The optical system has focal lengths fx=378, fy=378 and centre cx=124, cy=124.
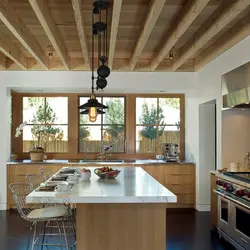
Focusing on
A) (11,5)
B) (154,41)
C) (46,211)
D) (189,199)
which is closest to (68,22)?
(11,5)

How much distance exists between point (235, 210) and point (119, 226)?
1.64 m

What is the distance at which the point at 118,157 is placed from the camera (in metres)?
7.71

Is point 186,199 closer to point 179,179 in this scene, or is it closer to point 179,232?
point 179,179

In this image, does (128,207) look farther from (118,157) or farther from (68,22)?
(118,157)

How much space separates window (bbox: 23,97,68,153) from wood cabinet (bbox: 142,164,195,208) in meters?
1.91

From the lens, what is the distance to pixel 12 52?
18.5 feet

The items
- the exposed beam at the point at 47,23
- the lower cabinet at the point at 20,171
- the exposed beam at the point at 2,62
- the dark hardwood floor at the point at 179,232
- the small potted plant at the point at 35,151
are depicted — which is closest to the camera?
the exposed beam at the point at 47,23

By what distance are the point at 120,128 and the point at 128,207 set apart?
447cm

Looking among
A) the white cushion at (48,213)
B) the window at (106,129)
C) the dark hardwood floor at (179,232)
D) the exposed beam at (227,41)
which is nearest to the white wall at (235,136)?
the exposed beam at (227,41)

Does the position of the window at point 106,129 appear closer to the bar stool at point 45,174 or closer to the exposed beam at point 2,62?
the bar stool at point 45,174

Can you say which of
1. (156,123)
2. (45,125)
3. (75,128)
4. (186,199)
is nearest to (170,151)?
(156,123)

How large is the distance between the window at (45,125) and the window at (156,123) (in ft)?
4.97

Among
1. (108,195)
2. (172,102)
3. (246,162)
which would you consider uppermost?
A: (172,102)

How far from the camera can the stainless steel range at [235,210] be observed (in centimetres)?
403
